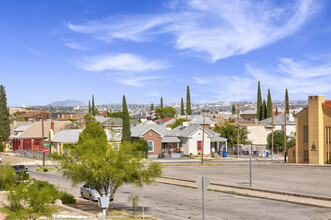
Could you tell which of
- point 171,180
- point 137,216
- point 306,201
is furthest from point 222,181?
point 137,216

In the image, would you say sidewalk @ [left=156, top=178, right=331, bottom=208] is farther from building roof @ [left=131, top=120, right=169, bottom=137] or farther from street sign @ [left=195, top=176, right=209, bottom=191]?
building roof @ [left=131, top=120, right=169, bottom=137]

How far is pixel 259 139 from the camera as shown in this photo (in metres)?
98.6

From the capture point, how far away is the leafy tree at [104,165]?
64.0ft

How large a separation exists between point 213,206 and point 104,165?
825 cm

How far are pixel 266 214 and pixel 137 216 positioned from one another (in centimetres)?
694

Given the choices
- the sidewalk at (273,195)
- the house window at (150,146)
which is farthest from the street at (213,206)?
the house window at (150,146)

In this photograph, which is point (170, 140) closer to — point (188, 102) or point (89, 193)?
point (89, 193)

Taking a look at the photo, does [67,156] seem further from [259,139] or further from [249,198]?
[259,139]

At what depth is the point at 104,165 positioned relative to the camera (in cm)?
1953

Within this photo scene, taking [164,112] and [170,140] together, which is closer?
[170,140]

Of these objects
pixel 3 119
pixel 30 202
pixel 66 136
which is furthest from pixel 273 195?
pixel 3 119

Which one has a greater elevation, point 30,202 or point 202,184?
point 202,184

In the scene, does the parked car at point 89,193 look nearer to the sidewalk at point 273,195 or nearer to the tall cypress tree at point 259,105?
the sidewalk at point 273,195

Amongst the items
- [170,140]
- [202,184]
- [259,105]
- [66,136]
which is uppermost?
[259,105]
